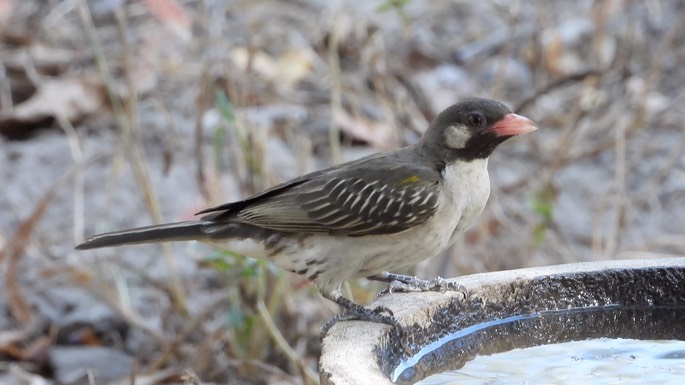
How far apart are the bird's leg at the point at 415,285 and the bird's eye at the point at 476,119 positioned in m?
0.53

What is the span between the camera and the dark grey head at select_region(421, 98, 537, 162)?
3840 mm

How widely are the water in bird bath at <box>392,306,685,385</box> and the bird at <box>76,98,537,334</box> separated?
515 millimetres

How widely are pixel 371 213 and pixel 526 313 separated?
0.70 meters

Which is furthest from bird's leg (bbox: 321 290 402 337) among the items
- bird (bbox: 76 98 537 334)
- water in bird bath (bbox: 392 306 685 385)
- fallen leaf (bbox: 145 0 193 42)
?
fallen leaf (bbox: 145 0 193 42)

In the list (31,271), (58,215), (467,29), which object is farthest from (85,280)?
(467,29)

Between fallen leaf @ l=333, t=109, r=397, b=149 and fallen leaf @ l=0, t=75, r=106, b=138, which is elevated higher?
fallen leaf @ l=0, t=75, r=106, b=138

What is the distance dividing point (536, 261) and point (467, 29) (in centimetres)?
324

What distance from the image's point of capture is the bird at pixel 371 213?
12.5 feet

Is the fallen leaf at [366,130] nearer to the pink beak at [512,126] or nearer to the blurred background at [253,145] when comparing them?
the blurred background at [253,145]

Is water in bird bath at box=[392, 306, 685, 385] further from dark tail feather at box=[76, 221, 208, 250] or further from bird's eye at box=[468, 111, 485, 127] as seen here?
dark tail feather at box=[76, 221, 208, 250]

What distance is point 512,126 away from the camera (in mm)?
3795

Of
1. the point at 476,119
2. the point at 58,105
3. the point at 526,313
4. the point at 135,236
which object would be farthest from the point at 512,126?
the point at 58,105

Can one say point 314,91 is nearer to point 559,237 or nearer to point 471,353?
point 559,237

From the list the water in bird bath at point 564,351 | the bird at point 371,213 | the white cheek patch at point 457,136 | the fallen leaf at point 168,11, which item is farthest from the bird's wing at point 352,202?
the fallen leaf at point 168,11
